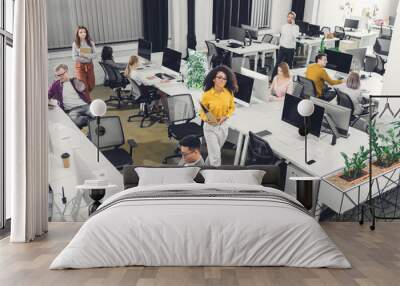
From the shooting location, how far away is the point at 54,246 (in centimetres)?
441

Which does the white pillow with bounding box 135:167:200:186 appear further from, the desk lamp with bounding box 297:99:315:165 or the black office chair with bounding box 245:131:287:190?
the desk lamp with bounding box 297:99:315:165

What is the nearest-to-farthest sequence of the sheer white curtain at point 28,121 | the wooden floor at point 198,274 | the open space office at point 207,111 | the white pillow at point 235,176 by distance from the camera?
the wooden floor at point 198,274
the sheer white curtain at point 28,121
the open space office at point 207,111
the white pillow at point 235,176

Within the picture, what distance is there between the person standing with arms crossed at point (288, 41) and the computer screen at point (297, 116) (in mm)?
487

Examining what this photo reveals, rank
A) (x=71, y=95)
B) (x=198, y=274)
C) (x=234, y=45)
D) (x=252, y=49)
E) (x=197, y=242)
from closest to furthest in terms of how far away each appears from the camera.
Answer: (x=198, y=274) → (x=197, y=242) → (x=252, y=49) → (x=234, y=45) → (x=71, y=95)

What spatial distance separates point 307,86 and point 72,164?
3.24 m

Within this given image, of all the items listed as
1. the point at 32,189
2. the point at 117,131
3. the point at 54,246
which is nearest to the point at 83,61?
the point at 117,131

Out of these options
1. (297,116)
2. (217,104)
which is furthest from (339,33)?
(217,104)

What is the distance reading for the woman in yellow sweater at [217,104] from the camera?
18.0ft

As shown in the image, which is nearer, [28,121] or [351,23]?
[28,121]

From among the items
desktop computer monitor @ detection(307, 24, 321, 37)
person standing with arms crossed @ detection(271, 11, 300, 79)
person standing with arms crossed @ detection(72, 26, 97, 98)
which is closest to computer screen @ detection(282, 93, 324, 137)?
person standing with arms crossed @ detection(271, 11, 300, 79)

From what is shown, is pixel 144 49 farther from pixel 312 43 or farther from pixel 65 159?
pixel 312 43

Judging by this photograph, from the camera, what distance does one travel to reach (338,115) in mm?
5234

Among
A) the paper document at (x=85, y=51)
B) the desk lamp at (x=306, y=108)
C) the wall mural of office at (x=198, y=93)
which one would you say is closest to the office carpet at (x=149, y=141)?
the wall mural of office at (x=198, y=93)

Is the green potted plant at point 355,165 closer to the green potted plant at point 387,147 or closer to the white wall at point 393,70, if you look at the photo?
the green potted plant at point 387,147
